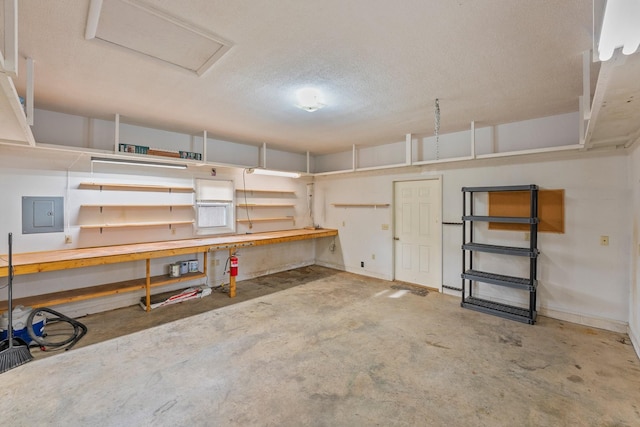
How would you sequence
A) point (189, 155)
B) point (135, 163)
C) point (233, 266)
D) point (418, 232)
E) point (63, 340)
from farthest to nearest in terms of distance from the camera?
point (418, 232)
point (233, 266)
point (189, 155)
point (135, 163)
point (63, 340)

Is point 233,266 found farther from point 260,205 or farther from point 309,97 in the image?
point 309,97

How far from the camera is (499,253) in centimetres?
379

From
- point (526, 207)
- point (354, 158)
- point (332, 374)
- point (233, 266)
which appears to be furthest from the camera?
point (354, 158)

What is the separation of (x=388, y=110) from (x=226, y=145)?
121 inches

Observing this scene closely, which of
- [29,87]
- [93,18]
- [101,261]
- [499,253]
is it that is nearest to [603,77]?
[499,253]

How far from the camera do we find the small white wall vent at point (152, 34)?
1.69 metres

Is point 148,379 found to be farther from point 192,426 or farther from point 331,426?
point 331,426

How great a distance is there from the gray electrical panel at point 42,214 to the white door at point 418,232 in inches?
201

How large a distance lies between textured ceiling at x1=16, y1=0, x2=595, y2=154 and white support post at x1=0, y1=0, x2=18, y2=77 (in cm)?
30

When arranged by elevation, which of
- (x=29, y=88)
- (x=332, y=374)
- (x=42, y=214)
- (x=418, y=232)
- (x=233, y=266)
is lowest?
(x=332, y=374)

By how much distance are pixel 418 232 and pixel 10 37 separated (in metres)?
5.12

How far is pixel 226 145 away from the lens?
5.23m

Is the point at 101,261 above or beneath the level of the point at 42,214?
beneath

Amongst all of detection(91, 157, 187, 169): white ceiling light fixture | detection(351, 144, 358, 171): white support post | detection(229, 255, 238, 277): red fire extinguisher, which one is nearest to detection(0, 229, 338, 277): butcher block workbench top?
detection(229, 255, 238, 277): red fire extinguisher
